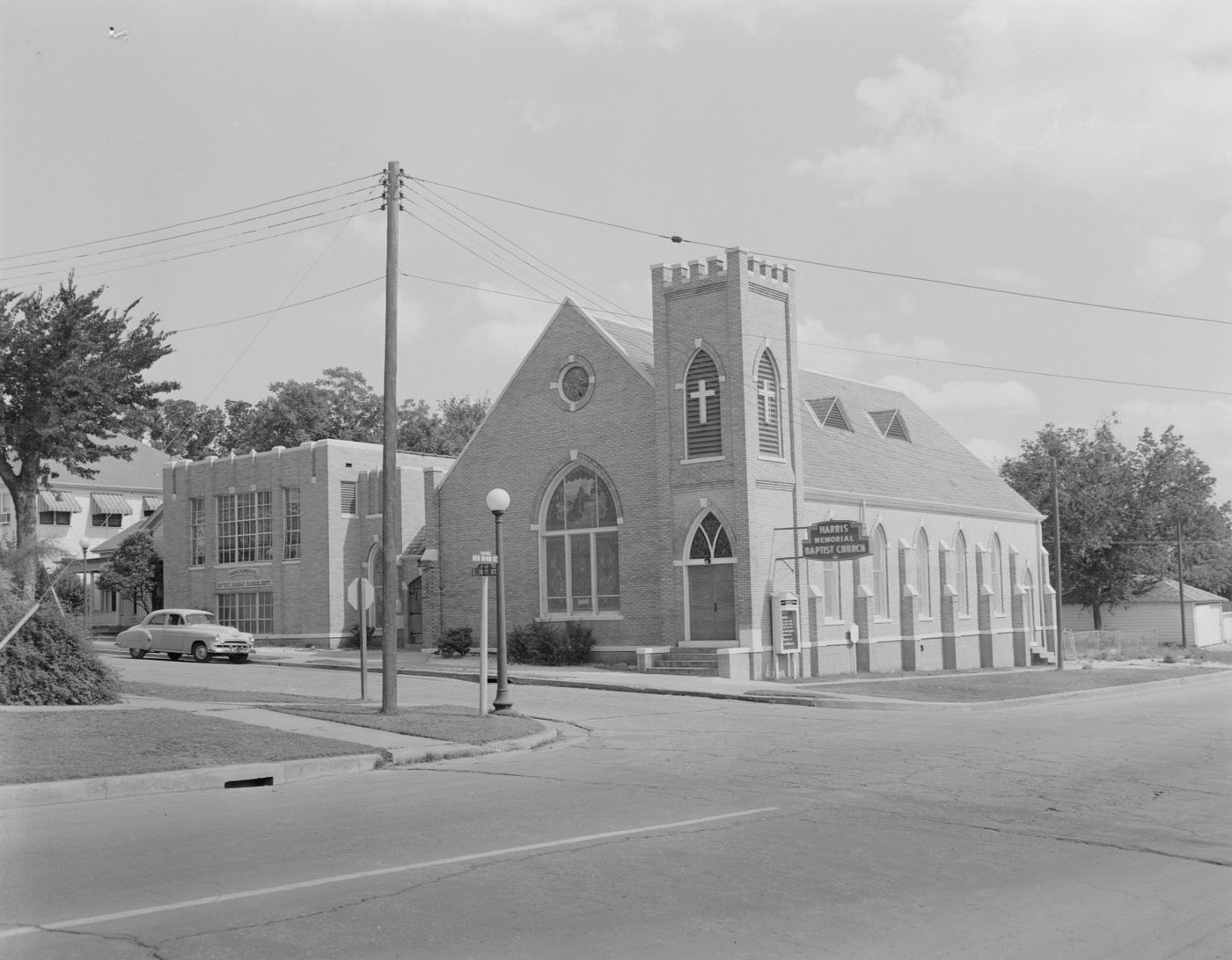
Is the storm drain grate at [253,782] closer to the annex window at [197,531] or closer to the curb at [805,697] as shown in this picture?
the curb at [805,697]

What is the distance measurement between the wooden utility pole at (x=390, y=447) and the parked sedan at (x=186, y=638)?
59.0ft

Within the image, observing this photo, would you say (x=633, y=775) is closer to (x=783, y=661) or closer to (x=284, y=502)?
(x=783, y=661)

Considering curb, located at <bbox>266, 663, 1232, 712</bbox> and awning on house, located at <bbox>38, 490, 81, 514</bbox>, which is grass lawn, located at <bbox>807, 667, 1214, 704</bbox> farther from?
awning on house, located at <bbox>38, 490, 81, 514</bbox>

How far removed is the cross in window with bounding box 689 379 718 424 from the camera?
34000 millimetres

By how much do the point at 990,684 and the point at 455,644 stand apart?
15.2 metres

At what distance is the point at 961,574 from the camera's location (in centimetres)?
4625

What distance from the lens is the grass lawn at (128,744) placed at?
12953 mm

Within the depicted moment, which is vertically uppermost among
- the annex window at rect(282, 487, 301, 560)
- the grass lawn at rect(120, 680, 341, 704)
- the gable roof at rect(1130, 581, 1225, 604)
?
the annex window at rect(282, 487, 301, 560)

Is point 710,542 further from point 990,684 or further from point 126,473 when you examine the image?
point 126,473

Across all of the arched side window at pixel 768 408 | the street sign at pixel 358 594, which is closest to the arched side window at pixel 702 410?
the arched side window at pixel 768 408

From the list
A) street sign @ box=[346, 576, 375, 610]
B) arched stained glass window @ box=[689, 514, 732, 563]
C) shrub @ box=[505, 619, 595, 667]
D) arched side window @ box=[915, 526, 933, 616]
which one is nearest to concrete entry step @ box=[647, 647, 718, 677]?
arched stained glass window @ box=[689, 514, 732, 563]

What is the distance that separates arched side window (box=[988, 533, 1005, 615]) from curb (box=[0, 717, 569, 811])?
34954mm

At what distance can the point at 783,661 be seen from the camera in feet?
110

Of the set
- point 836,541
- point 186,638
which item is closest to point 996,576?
point 836,541
